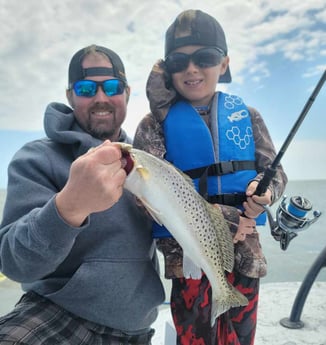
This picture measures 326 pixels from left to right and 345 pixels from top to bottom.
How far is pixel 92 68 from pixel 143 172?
1374 millimetres

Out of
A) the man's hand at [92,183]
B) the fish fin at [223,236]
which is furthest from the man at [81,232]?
the fish fin at [223,236]

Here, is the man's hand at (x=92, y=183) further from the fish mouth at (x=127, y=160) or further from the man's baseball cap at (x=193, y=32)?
the man's baseball cap at (x=193, y=32)

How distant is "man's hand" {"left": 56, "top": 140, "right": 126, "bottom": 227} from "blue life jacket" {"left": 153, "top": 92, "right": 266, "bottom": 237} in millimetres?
894

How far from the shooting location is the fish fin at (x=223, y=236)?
7.21 feet

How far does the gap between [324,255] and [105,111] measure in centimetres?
317

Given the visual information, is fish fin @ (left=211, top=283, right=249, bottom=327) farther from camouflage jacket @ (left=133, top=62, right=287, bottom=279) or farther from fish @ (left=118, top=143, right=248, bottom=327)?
camouflage jacket @ (left=133, top=62, right=287, bottom=279)

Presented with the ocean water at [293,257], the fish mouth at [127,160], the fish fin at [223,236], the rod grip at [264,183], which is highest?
the fish mouth at [127,160]

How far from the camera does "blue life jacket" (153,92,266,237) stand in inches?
102

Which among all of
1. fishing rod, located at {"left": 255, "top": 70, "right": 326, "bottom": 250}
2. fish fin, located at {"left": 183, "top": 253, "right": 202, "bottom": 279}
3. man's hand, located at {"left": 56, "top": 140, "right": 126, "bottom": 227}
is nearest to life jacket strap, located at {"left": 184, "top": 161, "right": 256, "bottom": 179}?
fishing rod, located at {"left": 255, "top": 70, "right": 326, "bottom": 250}

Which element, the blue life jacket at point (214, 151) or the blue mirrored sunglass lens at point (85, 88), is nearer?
the blue life jacket at point (214, 151)

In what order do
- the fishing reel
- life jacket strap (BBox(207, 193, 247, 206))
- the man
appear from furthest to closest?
life jacket strap (BBox(207, 193, 247, 206)) < the fishing reel < the man

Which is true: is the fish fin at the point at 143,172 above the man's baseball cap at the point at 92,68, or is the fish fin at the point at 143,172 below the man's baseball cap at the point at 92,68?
below

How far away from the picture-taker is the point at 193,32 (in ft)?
8.55

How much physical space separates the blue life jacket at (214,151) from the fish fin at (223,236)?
345 mm
